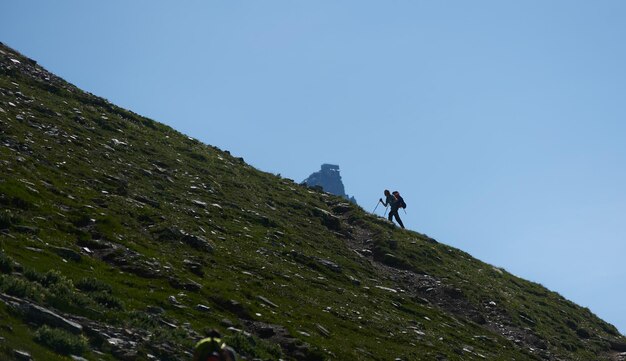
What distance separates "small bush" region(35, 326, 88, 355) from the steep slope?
37 millimetres

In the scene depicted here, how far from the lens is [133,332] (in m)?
23.9

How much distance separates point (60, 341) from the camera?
66.4 ft

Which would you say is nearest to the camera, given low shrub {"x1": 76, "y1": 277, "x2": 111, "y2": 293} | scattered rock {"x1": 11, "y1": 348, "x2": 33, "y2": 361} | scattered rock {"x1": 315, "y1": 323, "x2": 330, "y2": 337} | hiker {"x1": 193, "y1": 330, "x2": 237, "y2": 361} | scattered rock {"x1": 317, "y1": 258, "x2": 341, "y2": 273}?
scattered rock {"x1": 11, "y1": 348, "x2": 33, "y2": 361}

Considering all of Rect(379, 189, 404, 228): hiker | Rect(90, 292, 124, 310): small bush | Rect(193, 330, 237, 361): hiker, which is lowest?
Rect(193, 330, 237, 361): hiker

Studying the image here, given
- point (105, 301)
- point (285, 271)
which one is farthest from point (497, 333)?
point (105, 301)

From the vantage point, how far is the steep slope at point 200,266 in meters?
24.9

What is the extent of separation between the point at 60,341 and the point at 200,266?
15093 millimetres

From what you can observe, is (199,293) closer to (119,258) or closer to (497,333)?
(119,258)

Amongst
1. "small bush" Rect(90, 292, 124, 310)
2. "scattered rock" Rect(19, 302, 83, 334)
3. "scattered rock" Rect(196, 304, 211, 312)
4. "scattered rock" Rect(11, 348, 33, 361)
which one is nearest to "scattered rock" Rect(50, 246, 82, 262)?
"small bush" Rect(90, 292, 124, 310)

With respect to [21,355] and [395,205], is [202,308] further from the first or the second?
[395,205]

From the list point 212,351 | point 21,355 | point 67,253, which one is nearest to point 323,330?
point 67,253

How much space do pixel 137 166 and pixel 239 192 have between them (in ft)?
25.8

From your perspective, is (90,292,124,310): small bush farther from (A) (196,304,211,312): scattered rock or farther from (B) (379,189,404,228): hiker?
(B) (379,189,404,228): hiker

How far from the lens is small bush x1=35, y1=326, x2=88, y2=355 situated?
20016 mm
